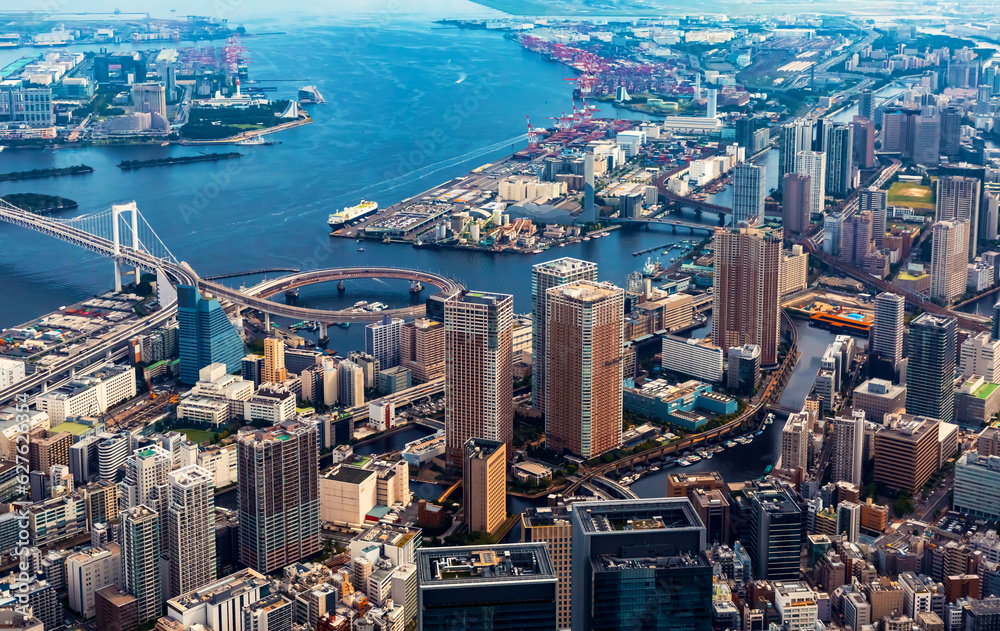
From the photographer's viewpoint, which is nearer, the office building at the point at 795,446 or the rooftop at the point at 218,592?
the rooftop at the point at 218,592

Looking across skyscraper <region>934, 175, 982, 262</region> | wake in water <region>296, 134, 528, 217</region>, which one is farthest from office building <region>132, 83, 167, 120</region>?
skyscraper <region>934, 175, 982, 262</region>

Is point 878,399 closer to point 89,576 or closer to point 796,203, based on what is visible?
point 89,576

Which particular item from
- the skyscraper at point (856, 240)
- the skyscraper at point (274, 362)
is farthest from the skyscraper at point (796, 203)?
the skyscraper at point (274, 362)

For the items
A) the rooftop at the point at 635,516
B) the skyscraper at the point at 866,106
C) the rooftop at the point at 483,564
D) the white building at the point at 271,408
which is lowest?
the white building at the point at 271,408

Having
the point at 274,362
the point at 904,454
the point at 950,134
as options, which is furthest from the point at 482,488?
the point at 950,134

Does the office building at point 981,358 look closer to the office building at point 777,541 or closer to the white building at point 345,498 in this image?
the office building at point 777,541

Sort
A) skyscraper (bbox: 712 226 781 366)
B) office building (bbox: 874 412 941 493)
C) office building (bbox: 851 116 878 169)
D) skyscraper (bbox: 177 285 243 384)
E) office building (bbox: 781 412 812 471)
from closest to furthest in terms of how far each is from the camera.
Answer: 1. office building (bbox: 874 412 941 493)
2. office building (bbox: 781 412 812 471)
3. skyscraper (bbox: 177 285 243 384)
4. skyscraper (bbox: 712 226 781 366)
5. office building (bbox: 851 116 878 169)

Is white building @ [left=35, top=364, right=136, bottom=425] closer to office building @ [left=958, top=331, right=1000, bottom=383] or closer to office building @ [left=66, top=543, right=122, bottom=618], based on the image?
office building @ [left=66, top=543, right=122, bottom=618]
